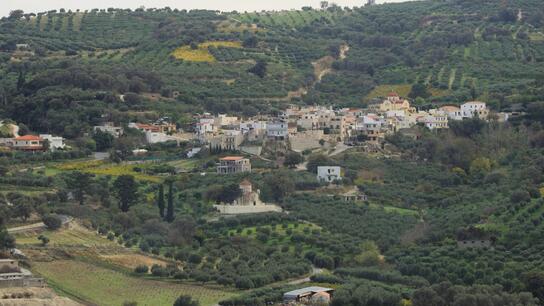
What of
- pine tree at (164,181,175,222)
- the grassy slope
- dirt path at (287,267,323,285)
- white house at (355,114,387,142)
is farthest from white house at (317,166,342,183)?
the grassy slope

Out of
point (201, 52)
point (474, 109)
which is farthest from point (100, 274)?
point (201, 52)

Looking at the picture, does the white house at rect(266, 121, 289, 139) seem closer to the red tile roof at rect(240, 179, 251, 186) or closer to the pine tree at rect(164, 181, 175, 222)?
the red tile roof at rect(240, 179, 251, 186)

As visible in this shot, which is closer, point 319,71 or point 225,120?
point 225,120

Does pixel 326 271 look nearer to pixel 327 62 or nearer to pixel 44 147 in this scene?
pixel 44 147

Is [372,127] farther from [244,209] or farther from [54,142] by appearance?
[54,142]

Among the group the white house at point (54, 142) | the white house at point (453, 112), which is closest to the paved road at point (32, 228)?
the white house at point (54, 142)

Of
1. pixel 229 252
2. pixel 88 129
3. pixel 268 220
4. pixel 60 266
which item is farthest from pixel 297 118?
pixel 60 266

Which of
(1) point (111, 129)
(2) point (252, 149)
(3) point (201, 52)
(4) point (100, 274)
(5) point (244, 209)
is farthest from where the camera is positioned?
(3) point (201, 52)
